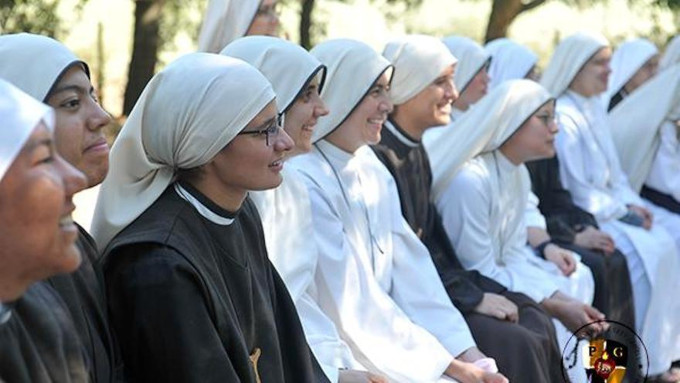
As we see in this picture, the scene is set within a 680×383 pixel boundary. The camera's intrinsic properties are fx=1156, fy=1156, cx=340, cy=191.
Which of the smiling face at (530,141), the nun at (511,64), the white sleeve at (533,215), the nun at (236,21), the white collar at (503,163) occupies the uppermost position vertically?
the nun at (236,21)

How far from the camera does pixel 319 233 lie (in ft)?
15.6

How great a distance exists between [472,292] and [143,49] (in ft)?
26.8

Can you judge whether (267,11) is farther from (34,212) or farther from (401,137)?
(34,212)

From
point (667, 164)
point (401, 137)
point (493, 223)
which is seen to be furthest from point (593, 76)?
point (401, 137)

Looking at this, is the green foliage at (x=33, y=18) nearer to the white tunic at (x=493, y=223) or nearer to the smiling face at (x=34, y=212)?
the white tunic at (x=493, y=223)

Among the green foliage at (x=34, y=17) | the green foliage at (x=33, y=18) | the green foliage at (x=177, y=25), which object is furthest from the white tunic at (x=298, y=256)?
the green foliage at (x=177, y=25)

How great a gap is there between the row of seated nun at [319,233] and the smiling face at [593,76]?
1.86m

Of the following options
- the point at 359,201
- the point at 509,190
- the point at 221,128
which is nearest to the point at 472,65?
the point at 509,190

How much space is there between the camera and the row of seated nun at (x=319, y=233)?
3279 mm

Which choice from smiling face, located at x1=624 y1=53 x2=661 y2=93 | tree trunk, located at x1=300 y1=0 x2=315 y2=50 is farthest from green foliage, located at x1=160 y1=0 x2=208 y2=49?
smiling face, located at x1=624 y1=53 x2=661 y2=93

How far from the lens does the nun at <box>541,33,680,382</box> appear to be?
24.5 ft

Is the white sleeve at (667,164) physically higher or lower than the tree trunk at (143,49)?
higher

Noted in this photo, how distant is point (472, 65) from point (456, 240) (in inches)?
78.9

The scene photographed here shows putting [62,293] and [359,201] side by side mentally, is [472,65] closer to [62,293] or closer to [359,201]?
[359,201]
